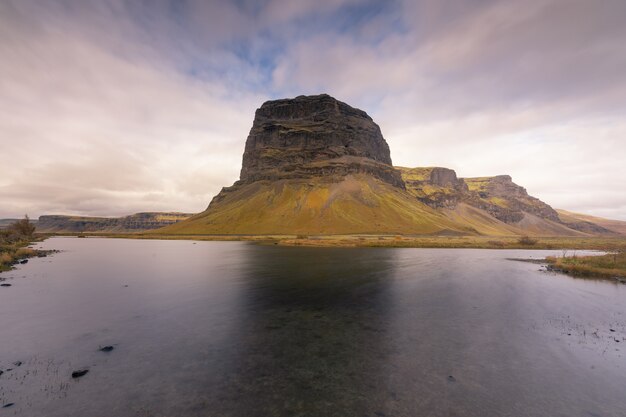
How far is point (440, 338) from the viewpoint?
16734 mm

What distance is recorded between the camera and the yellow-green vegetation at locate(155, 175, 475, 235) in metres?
163

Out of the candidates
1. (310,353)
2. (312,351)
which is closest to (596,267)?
(312,351)

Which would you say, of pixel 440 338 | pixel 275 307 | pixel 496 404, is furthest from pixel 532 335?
pixel 275 307

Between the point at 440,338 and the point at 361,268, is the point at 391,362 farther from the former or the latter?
the point at 361,268

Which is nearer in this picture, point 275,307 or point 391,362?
point 391,362

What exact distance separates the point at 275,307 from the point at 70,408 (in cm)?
1450

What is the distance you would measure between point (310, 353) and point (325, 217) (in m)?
155

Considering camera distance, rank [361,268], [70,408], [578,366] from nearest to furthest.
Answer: [70,408] < [578,366] < [361,268]

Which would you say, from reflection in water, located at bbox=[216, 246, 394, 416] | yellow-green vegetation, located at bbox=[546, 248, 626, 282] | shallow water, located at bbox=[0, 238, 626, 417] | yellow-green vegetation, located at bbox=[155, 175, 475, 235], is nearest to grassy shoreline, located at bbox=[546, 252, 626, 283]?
yellow-green vegetation, located at bbox=[546, 248, 626, 282]

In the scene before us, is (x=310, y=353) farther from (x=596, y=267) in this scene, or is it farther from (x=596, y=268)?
(x=596, y=267)

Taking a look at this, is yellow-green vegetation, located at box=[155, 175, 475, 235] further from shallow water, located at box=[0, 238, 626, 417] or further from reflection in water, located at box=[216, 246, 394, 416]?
reflection in water, located at box=[216, 246, 394, 416]

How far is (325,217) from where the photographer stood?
6673 inches

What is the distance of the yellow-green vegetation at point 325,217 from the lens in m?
163

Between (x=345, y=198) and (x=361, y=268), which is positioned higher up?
(x=345, y=198)
